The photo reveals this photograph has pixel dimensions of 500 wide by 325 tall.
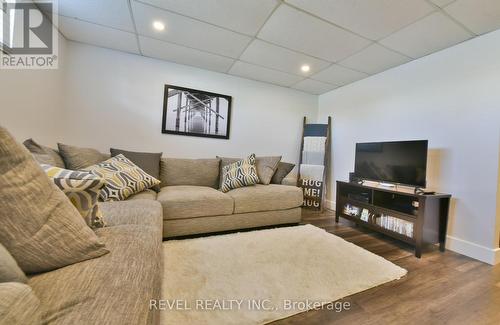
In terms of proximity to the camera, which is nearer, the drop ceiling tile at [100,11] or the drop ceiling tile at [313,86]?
the drop ceiling tile at [100,11]

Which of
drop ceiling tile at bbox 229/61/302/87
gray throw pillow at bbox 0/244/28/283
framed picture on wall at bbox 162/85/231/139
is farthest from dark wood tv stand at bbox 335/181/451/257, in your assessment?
gray throw pillow at bbox 0/244/28/283

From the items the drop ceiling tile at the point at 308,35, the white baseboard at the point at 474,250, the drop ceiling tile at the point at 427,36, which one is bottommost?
the white baseboard at the point at 474,250

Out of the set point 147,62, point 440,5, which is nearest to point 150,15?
point 147,62

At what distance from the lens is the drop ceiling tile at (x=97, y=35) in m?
2.23

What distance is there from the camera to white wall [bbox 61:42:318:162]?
8.64 feet

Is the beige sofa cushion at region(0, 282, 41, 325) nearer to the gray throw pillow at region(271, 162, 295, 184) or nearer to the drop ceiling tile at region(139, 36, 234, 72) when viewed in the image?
the gray throw pillow at region(271, 162, 295, 184)

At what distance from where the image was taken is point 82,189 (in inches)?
36.1

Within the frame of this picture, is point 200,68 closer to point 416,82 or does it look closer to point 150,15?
point 150,15

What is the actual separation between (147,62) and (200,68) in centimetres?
74

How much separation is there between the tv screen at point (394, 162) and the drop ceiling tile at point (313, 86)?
4.42ft

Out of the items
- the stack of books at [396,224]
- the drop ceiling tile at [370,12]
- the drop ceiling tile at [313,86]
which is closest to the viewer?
the drop ceiling tile at [370,12]

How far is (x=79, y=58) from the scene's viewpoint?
2.60m

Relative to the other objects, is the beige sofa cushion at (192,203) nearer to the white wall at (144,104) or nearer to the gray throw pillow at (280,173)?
the gray throw pillow at (280,173)

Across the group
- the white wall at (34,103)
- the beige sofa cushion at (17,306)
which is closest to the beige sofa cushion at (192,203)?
the white wall at (34,103)
